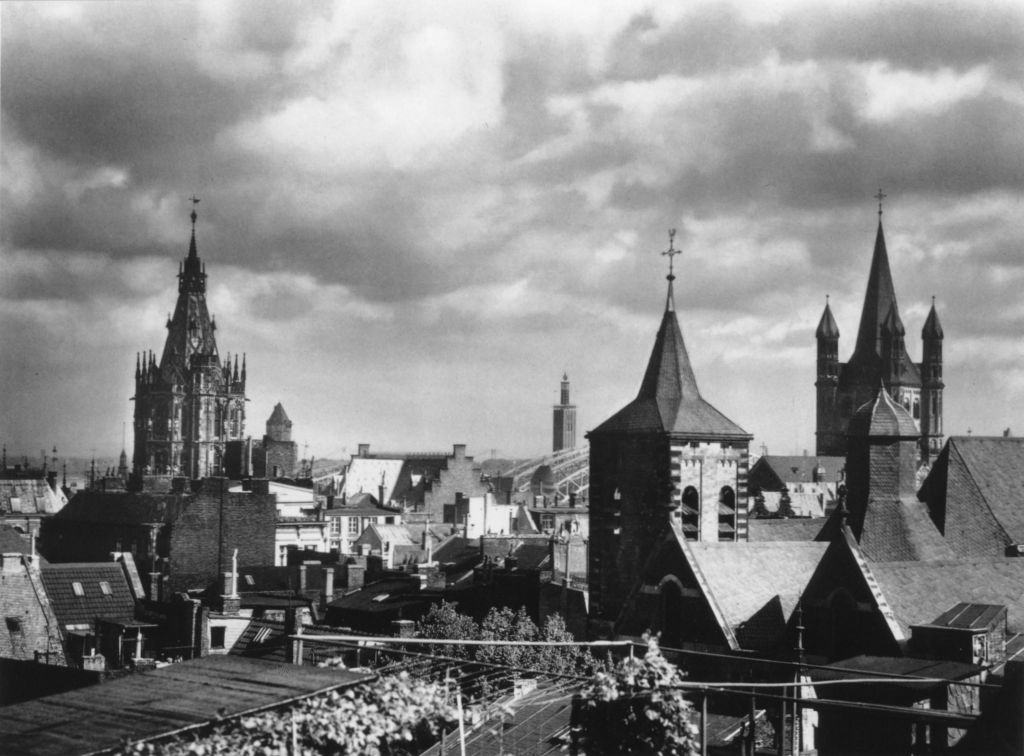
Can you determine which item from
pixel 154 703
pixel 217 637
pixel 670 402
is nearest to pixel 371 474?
pixel 217 637

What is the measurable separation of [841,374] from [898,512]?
113 m

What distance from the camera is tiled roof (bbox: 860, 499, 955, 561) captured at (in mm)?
40844

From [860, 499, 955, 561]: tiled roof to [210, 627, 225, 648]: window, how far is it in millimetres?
23190

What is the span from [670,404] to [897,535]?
941cm

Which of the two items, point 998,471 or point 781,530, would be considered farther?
point 781,530

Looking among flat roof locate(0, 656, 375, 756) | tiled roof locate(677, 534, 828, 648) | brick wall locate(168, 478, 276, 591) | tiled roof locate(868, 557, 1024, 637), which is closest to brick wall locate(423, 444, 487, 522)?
brick wall locate(168, 478, 276, 591)

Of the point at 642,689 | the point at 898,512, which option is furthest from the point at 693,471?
the point at 642,689

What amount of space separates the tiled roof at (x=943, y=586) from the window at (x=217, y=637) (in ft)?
77.6

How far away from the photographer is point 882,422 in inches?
1657

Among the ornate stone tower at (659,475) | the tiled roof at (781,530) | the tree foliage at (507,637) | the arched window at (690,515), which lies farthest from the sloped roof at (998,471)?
the tree foliage at (507,637)

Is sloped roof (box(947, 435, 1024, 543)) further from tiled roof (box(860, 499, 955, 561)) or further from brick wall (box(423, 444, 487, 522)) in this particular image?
brick wall (box(423, 444, 487, 522))

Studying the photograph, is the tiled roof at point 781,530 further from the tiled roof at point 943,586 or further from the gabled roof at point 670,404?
the tiled roof at point 943,586

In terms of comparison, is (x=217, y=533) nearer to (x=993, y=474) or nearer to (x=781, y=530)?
(x=781, y=530)

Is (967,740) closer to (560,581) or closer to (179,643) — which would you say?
(179,643)
